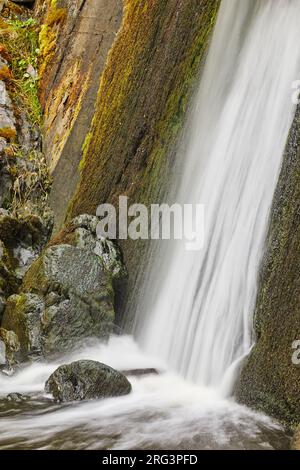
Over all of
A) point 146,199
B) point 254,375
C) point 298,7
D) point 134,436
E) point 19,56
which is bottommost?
point 134,436

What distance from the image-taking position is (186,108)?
279 inches

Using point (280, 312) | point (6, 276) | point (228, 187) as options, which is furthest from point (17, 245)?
point (280, 312)

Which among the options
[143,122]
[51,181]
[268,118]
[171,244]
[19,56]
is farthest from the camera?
[19,56]

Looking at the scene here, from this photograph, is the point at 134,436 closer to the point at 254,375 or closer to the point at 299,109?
the point at 254,375

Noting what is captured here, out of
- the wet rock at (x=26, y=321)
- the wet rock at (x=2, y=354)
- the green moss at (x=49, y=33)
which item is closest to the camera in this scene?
the wet rock at (x=2, y=354)

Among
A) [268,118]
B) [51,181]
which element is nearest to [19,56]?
[51,181]

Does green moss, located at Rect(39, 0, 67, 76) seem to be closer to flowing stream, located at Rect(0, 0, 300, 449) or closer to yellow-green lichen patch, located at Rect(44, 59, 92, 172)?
yellow-green lichen patch, located at Rect(44, 59, 92, 172)

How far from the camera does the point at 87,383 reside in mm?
4617

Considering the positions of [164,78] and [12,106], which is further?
[12,106]

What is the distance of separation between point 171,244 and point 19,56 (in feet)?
23.4

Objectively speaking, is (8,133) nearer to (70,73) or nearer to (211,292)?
(70,73)

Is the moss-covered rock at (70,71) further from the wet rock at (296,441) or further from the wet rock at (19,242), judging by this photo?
the wet rock at (296,441)

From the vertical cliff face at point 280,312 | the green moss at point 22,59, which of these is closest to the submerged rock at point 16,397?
the vertical cliff face at point 280,312

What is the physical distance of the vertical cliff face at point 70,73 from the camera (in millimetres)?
9648
